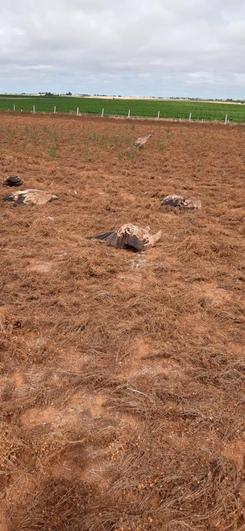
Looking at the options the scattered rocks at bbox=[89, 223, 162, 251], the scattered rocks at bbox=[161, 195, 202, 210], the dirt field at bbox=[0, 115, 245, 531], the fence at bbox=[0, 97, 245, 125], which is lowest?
the dirt field at bbox=[0, 115, 245, 531]

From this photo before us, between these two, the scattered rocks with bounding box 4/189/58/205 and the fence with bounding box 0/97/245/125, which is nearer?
the scattered rocks with bounding box 4/189/58/205

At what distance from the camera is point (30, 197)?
1026 cm

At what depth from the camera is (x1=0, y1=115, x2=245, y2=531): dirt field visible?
2.86 m

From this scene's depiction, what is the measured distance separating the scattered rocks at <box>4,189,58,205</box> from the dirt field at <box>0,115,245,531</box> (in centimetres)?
60

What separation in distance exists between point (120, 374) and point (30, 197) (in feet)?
23.3

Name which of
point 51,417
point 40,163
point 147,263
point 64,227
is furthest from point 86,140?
point 51,417

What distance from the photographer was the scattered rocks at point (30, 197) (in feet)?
33.5

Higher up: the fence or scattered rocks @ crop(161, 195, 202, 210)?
the fence

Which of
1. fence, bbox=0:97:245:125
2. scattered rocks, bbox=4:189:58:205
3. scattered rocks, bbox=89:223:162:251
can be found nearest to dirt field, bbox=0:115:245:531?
scattered rocks, bbox=89:223:162:251

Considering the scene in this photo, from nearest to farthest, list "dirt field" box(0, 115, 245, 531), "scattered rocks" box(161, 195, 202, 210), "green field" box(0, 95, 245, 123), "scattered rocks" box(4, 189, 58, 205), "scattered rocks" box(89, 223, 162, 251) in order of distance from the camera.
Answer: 1. "dirt field" box(0, 115, 245, 531)
2. "scattered rocks" box(89, 223, 162, 251)
3. "scattered rocks" box(161, 195, 202, 210)
4. "scattered rocks" box(4, 189, 58, 205)
5. "green field" box(0, 95, 245, 123)

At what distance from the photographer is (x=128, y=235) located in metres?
7.55

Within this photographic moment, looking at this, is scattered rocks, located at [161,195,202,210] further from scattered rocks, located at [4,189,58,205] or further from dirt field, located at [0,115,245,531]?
scattered rocks, located at [4,189,58,205]

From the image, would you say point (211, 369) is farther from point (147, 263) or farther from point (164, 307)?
point (147, 263)

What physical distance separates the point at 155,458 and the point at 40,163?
1432 centimetres
